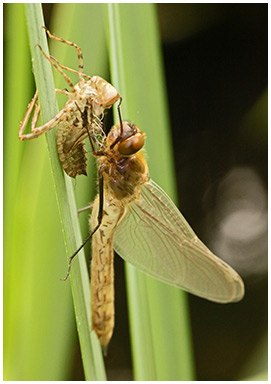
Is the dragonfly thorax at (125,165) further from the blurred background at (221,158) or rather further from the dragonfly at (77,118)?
the blurred background at (221,158)

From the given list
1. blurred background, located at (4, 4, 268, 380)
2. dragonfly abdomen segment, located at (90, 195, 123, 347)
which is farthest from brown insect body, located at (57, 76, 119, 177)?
blurred background, located at (4, 4, 268, 380)

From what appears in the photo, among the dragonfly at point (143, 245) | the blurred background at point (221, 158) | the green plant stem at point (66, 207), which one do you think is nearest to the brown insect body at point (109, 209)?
the dragonfly at point (143, 245)

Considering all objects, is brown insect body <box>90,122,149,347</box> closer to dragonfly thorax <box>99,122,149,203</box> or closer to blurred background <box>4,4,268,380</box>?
dragonfly thorax <box>99,122,149,203</box>

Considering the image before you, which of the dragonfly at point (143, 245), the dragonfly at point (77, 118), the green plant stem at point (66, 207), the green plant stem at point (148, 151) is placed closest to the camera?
the green plant stem at point (66, 207)

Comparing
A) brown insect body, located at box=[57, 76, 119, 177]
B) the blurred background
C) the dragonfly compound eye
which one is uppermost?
brown insect body, located at box=[57, 76, 119, 177]

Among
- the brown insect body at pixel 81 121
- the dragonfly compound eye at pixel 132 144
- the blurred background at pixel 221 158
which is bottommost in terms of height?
the blurred background at pixel 221 158

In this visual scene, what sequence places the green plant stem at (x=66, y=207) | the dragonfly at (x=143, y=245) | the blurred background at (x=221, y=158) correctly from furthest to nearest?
1. the blurred background at (x=221, y=158)
2. the dragonfly at (x=143, y=245)
3. the green plant stem at (x=66, y=207)

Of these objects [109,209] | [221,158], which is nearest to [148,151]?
[109,209]

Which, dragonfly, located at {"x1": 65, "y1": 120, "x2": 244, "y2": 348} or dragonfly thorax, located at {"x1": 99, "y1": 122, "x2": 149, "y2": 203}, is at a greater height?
dragonfly thorax, located at {"x1": 99, "y1": 122, "x2": 149, "y2": 203}

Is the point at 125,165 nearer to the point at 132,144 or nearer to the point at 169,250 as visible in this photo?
the point at 132,144
